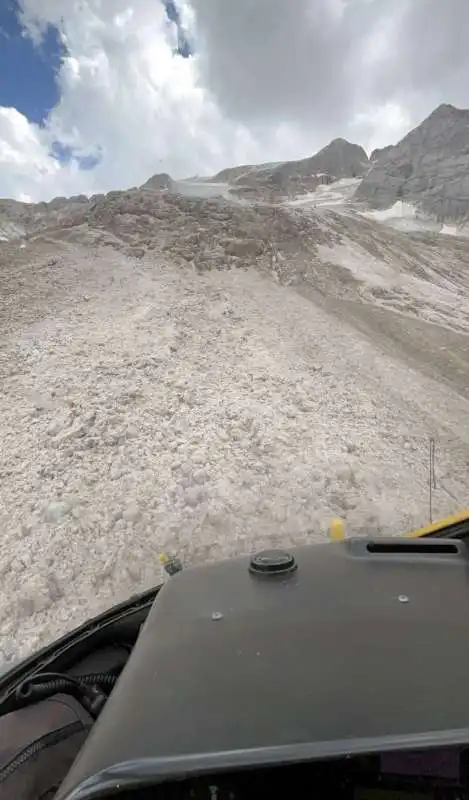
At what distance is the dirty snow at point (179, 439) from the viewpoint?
489cm

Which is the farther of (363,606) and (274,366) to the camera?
(274,366)

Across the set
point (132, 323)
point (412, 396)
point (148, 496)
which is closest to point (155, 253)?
point (132, 323)

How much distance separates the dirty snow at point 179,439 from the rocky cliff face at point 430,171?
30855 millimetres

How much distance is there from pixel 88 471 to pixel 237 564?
12.4ft

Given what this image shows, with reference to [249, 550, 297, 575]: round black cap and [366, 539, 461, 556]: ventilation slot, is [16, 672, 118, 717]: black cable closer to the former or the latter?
[249, 550, 297, 575]: round black cap

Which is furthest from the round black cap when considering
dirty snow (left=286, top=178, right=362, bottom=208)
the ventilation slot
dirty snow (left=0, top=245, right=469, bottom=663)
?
dirty snow (left=286, top=178, right=362, bottom=208)

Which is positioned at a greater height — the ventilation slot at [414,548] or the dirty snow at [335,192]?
the dirty snow at [335,192]

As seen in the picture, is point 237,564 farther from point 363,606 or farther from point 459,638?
point 459,638

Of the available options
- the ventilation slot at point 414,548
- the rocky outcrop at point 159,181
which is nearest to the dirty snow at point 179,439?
the ventilation slot at point 414,548

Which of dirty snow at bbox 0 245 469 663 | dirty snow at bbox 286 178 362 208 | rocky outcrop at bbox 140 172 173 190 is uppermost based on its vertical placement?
rocky outcrop at bbox 140 172 173 190

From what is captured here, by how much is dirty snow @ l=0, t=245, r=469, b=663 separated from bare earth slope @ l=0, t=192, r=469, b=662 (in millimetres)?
24

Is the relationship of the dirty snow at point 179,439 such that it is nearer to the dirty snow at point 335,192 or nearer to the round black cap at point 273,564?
the round black cap at point 273,564

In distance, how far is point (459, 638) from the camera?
1591 mm

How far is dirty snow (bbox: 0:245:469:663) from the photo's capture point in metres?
4.89
